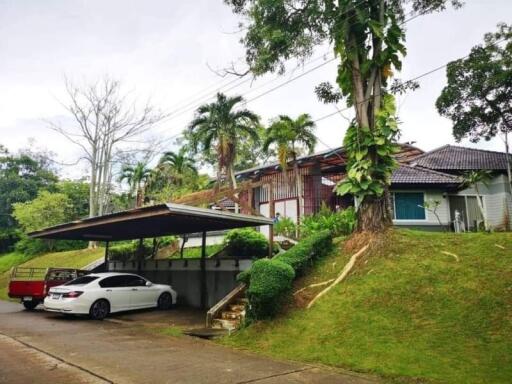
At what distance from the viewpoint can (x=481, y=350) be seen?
656 cm

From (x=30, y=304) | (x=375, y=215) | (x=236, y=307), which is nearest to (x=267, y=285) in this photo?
(x=236, y=307)

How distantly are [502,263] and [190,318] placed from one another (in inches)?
336

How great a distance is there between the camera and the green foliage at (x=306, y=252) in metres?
10.7

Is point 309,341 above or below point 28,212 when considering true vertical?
below

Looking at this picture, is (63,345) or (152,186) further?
(152,186)

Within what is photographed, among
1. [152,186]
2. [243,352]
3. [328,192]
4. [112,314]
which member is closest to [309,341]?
[243,352]

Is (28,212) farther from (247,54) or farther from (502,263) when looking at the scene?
(502,263)

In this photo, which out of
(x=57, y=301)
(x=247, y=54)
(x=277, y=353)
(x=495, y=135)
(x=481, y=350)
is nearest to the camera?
(x=481, y=350)

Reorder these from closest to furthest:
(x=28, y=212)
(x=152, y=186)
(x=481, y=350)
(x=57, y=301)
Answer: (x=481, y=350), (x=57, y=301), (x=152, y=186), (x=28, y=212)

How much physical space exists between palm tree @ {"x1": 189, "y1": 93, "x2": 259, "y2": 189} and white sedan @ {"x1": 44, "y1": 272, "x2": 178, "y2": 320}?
11.6 meters

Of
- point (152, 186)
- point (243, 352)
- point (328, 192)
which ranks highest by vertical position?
point (152, 186)

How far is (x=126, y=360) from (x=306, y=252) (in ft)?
18.6

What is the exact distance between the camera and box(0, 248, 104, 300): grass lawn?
24.2m

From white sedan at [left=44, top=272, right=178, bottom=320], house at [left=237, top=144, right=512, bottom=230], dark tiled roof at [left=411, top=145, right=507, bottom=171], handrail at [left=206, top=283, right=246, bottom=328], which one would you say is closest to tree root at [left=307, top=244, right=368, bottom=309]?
handrail at [left=206, top=283, right=246, bottom=328]
